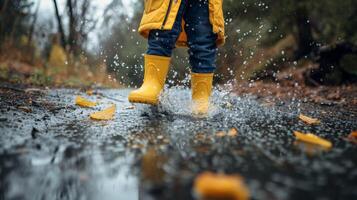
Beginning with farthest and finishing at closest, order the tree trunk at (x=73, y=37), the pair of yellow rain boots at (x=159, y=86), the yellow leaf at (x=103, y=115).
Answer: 1. the tree trunk at (x=73, y=37)
2. the pair of yellow rain boots at (x=159, y=86)
3. the yellow leaf at (x=103, y=115)

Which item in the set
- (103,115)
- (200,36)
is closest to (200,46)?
(200,36)

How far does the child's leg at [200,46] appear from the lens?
88.7 inches

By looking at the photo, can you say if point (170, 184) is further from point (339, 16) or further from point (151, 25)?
point (339, 16)

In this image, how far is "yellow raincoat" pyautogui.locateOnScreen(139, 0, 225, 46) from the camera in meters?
2.08

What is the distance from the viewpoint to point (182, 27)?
2.41 m

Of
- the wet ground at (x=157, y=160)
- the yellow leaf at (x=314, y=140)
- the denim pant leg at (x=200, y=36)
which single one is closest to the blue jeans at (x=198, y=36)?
the denim pant leg at (x=200, y=36)

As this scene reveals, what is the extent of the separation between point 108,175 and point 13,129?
66cm

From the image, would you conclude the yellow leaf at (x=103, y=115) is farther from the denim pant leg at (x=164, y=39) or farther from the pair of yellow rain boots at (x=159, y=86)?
the denim pant leg at (x=164, y=39)

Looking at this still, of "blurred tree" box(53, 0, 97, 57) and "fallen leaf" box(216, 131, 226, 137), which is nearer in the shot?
"fallen leaf" box(216, 131, 226, 137)

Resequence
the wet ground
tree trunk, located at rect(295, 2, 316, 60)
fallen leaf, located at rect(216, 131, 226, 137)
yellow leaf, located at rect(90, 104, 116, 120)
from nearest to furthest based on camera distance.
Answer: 1. the wet ground
2. fallen leaf, located at rect(216, 131, 226, 137)
3. yellow leaf, located at rect(90, 104, 116, 120)
4. tree trunk, located at rect(295, 2, 316, 60)

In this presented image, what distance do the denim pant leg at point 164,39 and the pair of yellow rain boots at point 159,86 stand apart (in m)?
0.04

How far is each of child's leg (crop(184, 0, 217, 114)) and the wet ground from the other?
0.63 metres

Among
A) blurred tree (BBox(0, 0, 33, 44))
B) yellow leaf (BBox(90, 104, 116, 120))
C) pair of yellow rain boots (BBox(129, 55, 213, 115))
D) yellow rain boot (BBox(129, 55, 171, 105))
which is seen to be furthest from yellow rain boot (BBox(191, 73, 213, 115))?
blurred tree (BBox(0, 0, 33, 44))

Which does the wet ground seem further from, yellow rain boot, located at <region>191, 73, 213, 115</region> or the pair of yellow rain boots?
yellow rain boot, located at <region>191, 73, 213, 115</region>
